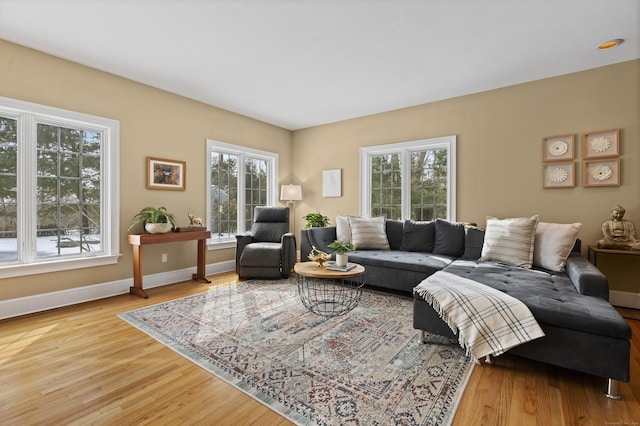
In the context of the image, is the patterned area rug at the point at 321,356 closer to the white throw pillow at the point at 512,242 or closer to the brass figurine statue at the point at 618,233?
the white throw pillow at the point at 512,242

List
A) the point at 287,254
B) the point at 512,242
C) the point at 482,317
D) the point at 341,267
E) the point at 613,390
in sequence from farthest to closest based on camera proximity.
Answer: the point at 287,254 → the point at 512,242 → the point at 341,267 → the point at 482,317 → the point at 613,390

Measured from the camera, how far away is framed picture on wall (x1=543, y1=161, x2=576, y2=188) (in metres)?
3.48

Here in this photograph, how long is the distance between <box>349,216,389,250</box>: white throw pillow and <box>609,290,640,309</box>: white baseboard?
245 centimetres

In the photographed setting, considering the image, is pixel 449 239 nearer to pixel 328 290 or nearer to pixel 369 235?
pixel 369 235

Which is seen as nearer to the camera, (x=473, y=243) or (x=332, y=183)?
(x=473, y=243)

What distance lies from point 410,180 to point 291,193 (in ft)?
6.99

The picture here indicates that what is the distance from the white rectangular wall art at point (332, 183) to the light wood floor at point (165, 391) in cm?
372

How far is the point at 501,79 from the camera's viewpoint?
12.0ft

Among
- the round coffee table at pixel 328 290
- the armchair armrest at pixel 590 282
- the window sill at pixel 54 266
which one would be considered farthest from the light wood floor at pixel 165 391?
the round coffee table at pixel 328 290

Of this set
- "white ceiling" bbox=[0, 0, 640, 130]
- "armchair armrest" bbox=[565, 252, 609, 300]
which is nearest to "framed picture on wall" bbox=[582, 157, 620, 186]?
"white ceiling" bbox=[0, 0, 640, 130]

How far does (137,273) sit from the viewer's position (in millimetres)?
3580

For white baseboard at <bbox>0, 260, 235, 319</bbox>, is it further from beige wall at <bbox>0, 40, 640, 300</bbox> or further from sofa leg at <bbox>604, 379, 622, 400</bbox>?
sofa leg at <bbox>604, 379, 622, 400</bbox>

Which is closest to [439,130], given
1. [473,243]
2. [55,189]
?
[473,243]

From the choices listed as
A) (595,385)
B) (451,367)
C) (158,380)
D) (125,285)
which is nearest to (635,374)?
(595,385)
